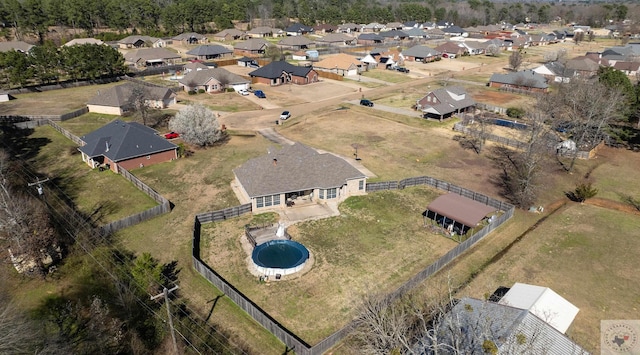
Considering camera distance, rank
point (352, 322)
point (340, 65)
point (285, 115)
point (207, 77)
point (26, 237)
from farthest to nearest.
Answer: point (340, 65)
point (207, 77)
point (285, 115)
point (26, 237)
point (352, 322)

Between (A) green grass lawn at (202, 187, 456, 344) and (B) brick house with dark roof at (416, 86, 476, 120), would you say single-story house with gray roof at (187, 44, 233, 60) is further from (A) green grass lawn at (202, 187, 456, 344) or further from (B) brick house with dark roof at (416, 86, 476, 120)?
(A) green grass lawn at (202, 187, 456, 344)

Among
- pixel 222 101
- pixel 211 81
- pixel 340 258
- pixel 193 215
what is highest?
pixel 211 81

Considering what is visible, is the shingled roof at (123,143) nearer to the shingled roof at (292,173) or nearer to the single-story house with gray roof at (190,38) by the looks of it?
the shingled roof at (292,173)

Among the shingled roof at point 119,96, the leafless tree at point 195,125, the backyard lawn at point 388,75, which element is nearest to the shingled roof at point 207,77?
the shingled roof at point 119,96

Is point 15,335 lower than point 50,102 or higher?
higher

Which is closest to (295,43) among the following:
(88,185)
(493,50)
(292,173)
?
(493,50)

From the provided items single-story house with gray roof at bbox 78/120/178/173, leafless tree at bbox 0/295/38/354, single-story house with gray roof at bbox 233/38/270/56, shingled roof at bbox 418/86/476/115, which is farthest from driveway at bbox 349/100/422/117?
leafless tree at bbox 0/295/38/354

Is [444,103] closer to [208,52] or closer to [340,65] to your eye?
[340,65]
